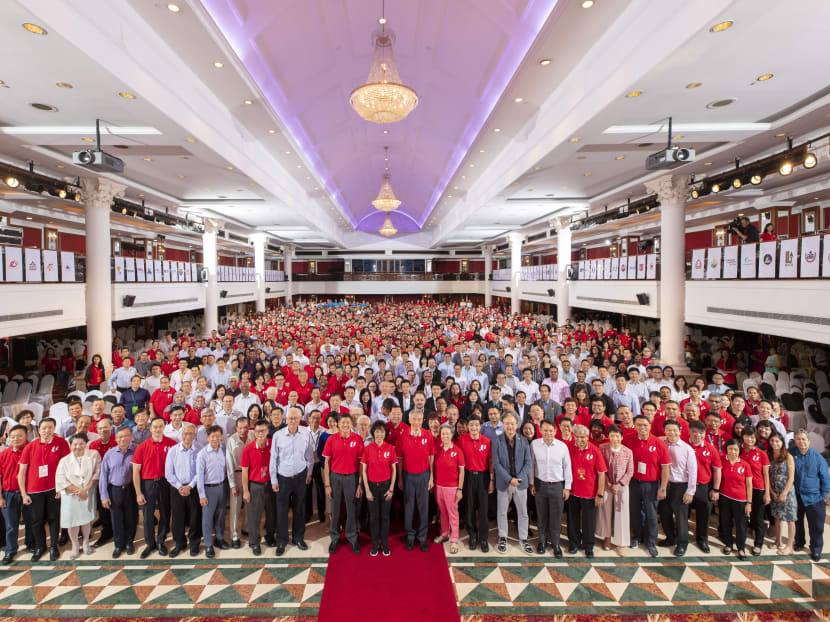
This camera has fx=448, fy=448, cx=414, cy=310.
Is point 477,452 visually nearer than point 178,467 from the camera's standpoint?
No

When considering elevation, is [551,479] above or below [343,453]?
below

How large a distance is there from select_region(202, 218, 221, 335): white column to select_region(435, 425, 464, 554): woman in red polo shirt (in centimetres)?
1537

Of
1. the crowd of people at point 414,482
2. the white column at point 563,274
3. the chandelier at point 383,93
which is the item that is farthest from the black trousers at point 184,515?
the white column at point 563,274

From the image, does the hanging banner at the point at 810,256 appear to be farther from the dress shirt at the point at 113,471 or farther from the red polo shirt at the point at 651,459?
the dress shirt at the point at 113,471

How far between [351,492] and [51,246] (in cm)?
2007

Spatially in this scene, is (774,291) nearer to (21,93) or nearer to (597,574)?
(597,574)

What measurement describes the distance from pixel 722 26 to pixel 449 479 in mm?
5413

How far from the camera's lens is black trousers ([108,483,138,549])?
15.3 feet

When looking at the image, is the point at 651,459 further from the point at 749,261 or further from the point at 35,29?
the point at 35,29

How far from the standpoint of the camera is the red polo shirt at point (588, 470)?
4594mm

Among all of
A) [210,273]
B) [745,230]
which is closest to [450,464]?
[745,230]

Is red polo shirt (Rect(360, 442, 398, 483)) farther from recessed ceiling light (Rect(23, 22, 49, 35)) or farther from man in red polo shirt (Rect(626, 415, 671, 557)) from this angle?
recessed ceiling light (Rect(23, 22, 49, 35))

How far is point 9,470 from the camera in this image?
4582 millimetres

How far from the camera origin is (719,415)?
5.26 meters
